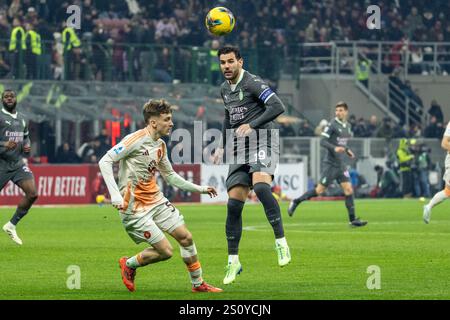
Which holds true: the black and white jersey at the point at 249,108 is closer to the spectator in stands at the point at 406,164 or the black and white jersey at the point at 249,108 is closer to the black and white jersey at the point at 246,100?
the black and white jersey at the point at 246,100

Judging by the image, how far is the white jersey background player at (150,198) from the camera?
12.5 m

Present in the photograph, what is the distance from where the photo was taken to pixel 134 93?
128ft

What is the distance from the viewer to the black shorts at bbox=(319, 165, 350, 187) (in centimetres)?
2539

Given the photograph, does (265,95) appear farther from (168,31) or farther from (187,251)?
(168,31)

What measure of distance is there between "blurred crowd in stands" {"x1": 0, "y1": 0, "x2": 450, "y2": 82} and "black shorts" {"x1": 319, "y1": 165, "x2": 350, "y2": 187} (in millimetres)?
14119

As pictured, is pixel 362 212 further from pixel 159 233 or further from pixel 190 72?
pixel 159 233

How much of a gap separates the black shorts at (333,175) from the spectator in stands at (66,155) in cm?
1311

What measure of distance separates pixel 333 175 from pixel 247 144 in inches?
450

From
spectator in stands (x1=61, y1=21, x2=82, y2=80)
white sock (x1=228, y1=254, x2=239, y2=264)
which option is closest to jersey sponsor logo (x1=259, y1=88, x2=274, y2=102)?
white sock (x1=228, y1=254, x2=239, y2=264)

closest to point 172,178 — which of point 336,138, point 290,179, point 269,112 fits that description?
point 269,112

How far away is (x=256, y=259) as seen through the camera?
55.2 feet
